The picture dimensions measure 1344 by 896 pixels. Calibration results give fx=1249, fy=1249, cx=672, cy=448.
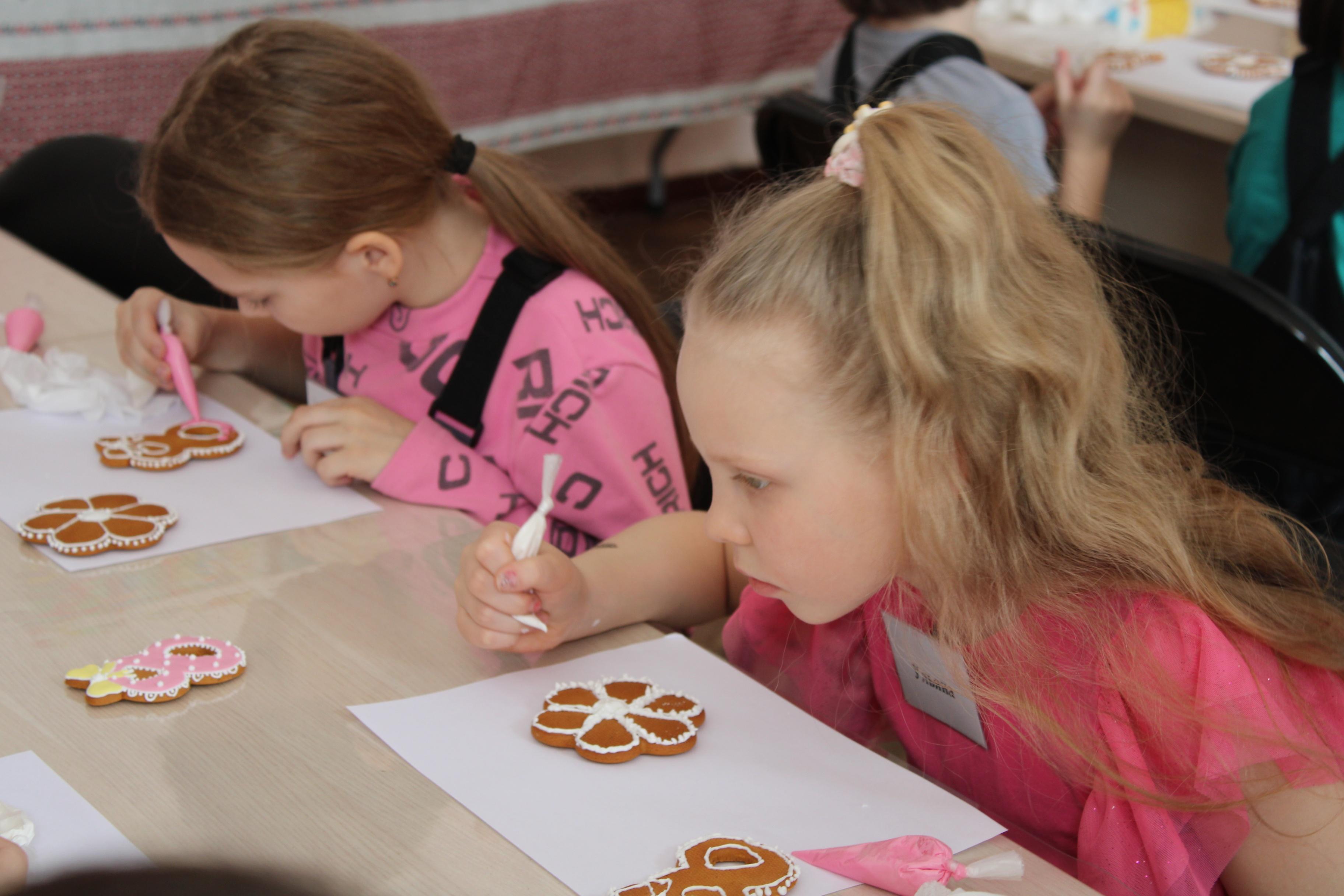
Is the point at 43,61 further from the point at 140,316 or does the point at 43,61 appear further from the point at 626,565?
the point at 626,565

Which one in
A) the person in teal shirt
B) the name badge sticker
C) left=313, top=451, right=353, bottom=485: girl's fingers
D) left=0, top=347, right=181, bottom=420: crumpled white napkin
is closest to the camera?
the name badge sticker

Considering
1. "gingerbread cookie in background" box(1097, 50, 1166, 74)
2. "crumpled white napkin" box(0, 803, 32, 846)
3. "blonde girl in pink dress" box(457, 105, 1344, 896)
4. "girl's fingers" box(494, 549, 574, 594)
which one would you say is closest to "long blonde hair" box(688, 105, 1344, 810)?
"blonde girl in pink dress" box(457, 105, 1344, 896)

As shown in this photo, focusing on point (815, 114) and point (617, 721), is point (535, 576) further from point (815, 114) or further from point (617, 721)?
point (815, 114)

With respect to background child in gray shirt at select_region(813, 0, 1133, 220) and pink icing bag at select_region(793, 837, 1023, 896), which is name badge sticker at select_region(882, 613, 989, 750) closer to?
pink icing bag at select_region(793, 837, 1023, 896)

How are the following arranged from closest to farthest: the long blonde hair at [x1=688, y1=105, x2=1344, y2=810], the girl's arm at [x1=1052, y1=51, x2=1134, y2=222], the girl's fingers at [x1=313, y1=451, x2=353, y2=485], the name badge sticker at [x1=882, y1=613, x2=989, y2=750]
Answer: the long blonde hair at [x1=688, y1=105, x2=1344, y2=810]
the name badge sticker at [x1=882, y1=613, x2=989, y2=750]
the girl's fingers at [x1=313, y1=451, x2=353, y2=485]
the girl's arm at [x1=1052, y1=51, x2=1134, y2=222]

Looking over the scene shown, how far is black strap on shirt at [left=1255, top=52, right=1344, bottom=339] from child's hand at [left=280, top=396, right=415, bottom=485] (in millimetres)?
1324

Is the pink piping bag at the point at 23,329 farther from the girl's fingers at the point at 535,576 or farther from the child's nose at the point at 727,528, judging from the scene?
the child's nose at the point at 727,528

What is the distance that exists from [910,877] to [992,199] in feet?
1.23

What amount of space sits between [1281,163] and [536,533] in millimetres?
1450

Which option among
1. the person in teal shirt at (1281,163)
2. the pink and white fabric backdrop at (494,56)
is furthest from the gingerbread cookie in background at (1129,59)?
the pink and white fabric backdrop at (494,56)

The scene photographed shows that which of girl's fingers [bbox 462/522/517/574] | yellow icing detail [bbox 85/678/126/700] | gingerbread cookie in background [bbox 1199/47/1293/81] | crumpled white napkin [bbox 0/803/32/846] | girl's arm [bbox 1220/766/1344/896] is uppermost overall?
gingerbread cookie in background [bbox 1199/47/1293/81]

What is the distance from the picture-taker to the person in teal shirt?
172 centimetres

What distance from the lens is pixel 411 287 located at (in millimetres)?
1271

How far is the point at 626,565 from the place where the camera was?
96cm
